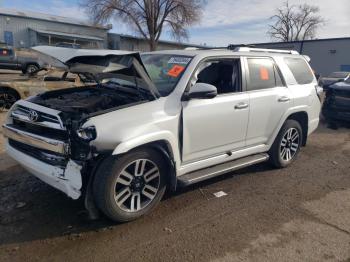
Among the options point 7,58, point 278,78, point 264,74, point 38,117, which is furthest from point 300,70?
point 7,58

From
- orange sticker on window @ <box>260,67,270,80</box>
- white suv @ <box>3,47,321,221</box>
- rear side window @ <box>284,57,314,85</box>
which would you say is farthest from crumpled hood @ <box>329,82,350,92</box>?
orange sticker on window @ <box>260,67,270,80</box>

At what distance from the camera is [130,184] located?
10.8ft

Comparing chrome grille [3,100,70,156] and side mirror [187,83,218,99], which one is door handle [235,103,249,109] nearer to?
side mirror [187,83,218,99]

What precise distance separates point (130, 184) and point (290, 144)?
3.14 meters

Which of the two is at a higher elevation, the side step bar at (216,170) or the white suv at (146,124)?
the white suv at (146,124)

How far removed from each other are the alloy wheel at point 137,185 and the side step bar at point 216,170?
13.6 inches

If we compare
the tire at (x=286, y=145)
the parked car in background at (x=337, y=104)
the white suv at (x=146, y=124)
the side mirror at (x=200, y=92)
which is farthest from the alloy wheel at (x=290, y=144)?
the parked car in background at (x=337, y=104)

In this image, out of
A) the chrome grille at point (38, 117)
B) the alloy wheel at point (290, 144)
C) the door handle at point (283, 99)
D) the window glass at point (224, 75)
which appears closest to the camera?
the chrome grille at point (38, 117)

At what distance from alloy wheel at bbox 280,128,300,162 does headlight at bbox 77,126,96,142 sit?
3.31 m

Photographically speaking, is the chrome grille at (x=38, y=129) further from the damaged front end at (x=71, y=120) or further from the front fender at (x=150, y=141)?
the front fender at (x=150, y=141)

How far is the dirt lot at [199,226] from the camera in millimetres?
2912

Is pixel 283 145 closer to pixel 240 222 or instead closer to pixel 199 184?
pixel 199 184

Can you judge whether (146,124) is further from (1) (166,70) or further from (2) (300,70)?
(2) (300,70)

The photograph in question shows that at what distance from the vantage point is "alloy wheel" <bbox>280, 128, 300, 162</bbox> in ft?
16.8
